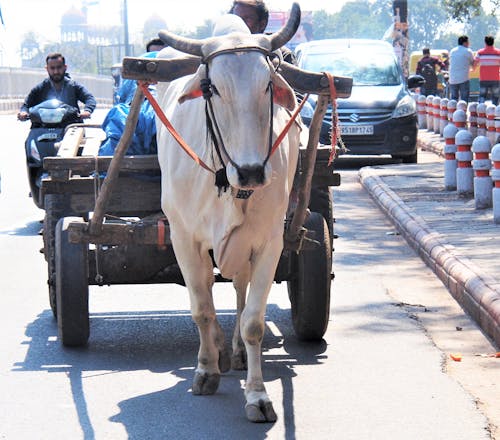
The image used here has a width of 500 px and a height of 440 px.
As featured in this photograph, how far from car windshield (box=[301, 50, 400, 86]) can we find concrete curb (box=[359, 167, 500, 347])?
6.61m

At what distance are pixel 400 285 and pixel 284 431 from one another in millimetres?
4480

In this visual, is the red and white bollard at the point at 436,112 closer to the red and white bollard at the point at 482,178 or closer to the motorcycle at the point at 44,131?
the red and white bollard at the point at 482,178

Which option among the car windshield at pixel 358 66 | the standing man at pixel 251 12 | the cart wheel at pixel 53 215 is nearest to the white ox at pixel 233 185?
the standing man at pixel 251 12

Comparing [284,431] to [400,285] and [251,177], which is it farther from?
[400,285]

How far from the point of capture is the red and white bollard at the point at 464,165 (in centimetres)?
1543

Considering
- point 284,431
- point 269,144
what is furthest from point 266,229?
point 284,431

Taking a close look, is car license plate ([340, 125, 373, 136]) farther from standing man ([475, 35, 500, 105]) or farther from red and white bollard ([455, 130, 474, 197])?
standing man ([475, 35, 500, 105])

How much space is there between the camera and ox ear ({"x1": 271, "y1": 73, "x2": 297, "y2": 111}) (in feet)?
20.7

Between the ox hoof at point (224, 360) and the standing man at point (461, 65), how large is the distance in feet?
75.4

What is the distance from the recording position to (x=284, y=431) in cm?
622

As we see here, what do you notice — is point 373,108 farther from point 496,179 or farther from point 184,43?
point 184,43

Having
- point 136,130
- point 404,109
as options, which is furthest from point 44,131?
point 404,109

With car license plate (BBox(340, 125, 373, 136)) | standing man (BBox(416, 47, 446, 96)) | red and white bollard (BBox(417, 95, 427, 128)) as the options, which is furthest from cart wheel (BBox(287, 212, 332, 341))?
standing man (BBox(416, 47, 446, 96))

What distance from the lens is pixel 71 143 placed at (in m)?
9.20
